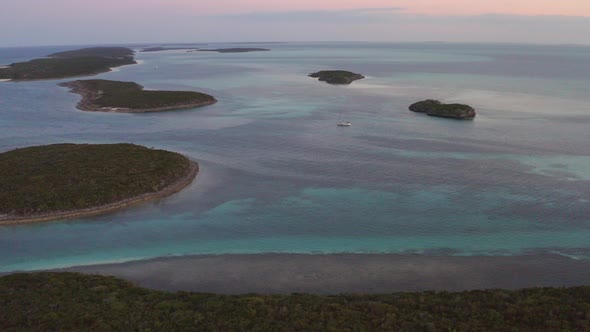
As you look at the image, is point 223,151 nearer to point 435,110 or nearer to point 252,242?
point 252,242

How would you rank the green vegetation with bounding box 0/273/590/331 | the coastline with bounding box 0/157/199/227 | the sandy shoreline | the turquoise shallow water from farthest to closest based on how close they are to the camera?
the coastline with bounding box 0/157/199/227 < the turquoise shallow water < the sandy shoreline < the green vegetation with bounding box 0/273/590/331

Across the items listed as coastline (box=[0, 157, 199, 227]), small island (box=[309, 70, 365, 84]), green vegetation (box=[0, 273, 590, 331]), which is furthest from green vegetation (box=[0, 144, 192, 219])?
small island (box=[309, 70, 365, 84])

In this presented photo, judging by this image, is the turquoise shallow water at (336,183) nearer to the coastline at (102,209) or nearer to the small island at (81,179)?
the coastline at (102,209)

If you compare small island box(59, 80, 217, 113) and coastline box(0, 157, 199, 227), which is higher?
small island box(59, 80, 217, 113)

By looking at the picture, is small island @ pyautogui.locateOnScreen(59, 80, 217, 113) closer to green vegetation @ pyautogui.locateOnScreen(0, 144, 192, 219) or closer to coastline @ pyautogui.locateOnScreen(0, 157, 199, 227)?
green vegetation @ pyautogui.locateOnScreen(0, 144, 192, 219)

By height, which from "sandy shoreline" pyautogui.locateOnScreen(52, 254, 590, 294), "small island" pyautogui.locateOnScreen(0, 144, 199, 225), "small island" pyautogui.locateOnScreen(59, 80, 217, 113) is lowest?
"sandy shoreline" pyautogui.locateOnScreen(52, 254, 590, 294)

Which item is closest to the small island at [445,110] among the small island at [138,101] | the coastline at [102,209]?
the small island at [138,101]

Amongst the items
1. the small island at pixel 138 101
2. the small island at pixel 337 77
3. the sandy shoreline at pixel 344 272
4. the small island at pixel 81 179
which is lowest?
the sandy shoreline at pixel 344 272
